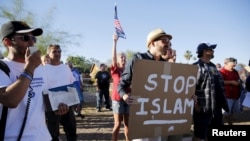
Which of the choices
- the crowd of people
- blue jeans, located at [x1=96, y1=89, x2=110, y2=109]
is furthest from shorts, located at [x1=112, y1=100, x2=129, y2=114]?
blue jeans, located at [x1=96, y1=89, x2=110, y2=109]

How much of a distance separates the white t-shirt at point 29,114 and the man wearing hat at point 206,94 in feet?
8.79

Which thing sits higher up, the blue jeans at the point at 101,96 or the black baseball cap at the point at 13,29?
the black baseball cap at the point at 13,29

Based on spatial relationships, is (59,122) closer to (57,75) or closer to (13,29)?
(57,75)

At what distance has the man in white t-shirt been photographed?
15.0 ft

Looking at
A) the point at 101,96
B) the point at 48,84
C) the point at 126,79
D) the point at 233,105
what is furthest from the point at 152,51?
the point at 101,96

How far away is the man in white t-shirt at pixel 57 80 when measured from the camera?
180 inches

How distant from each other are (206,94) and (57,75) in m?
2.31

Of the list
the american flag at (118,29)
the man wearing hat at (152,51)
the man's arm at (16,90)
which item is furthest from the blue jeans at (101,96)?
the man's arm at (16,90)

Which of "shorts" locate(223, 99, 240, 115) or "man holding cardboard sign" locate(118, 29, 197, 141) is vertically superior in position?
"man holding cardboard sign" locate(118, 29, 197, 141)

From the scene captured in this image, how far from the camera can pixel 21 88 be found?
1.98 metres

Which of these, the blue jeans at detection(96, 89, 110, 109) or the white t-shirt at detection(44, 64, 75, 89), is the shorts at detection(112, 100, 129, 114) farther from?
the blue jeans at detection(96, 89, 110, 109)

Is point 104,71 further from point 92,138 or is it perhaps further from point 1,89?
point 1,89

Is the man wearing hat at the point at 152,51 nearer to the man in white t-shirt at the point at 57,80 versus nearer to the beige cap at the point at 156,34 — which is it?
the beige cap at the point at 156,34

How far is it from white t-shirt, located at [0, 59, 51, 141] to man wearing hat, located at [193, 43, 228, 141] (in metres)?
2.68
